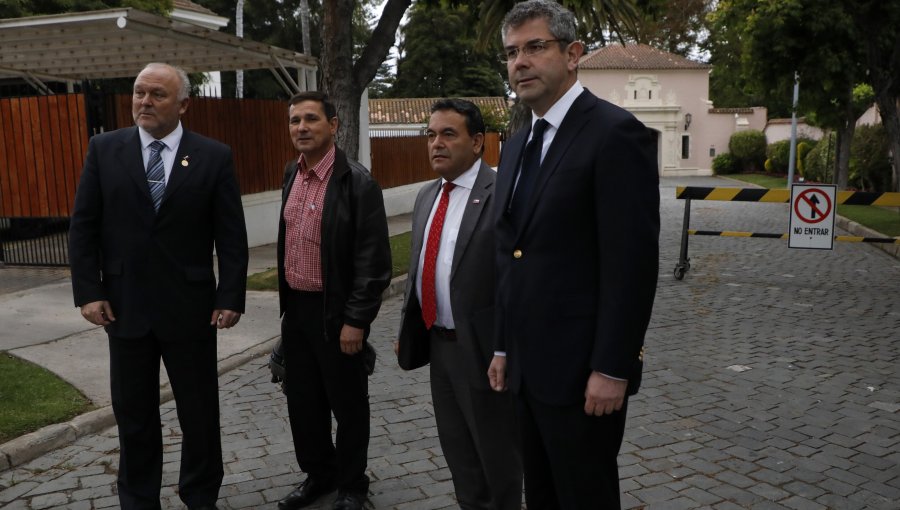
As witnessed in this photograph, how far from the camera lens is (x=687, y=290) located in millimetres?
10078

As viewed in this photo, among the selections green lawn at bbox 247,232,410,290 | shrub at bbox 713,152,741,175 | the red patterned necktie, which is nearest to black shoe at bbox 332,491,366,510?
the red patterned necktie

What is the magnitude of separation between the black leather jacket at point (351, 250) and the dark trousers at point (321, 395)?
11 centimetres

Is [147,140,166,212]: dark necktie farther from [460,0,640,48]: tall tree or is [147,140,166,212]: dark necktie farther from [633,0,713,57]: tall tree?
[633,0,713,57]: tall tree

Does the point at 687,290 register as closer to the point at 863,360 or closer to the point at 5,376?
the point at 863,360

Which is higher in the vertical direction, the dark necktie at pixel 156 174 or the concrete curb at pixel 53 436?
the dark necktie at pixel 156 174

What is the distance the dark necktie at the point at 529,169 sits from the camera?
2605 millimetres

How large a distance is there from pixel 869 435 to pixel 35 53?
41.1ft

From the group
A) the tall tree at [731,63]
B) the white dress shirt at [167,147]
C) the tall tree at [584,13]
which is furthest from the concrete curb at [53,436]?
the tall tree at [731,63]

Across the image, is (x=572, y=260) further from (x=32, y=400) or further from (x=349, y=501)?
(x=32, y=400)

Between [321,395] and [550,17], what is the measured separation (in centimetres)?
239

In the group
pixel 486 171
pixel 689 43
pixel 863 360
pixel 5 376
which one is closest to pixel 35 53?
pixel 5 376

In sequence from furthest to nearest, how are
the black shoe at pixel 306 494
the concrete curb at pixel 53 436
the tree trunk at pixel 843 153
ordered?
the tree trunk at pixel 843 153
the concrete curb at pixel 53 436
the black shoe at pixel 306 494

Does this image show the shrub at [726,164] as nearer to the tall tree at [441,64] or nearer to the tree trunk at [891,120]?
the tall tree at [441,64]

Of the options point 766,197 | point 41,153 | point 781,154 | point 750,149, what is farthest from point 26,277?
point 750,149
